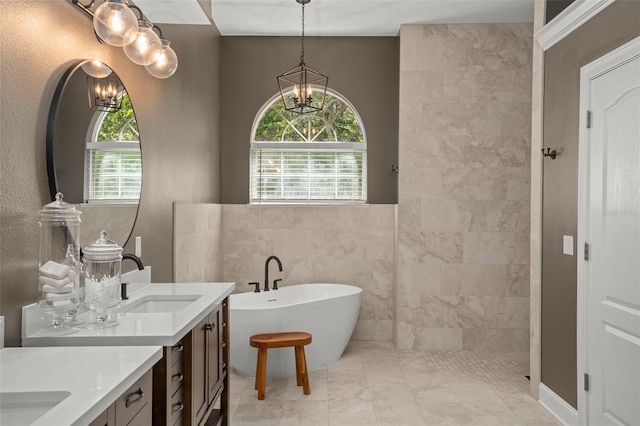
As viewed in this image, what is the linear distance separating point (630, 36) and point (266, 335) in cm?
290

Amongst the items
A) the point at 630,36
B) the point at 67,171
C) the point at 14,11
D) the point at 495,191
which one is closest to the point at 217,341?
the point at 67,171

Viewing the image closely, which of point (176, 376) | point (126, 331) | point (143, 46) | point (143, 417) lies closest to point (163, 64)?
point (143, 46)

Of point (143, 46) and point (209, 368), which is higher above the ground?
point (143, 46)

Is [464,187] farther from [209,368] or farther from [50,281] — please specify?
[50,281]

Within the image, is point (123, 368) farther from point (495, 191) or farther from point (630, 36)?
point (495, 191)

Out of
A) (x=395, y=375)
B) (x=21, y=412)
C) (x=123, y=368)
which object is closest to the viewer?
(x=21, y=412)

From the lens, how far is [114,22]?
2.34 m

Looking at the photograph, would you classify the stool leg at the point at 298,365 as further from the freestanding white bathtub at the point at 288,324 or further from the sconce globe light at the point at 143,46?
the sconce globe light at the point at 143,46

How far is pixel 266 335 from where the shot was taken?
3.90 m

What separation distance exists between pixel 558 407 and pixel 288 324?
1.93 m

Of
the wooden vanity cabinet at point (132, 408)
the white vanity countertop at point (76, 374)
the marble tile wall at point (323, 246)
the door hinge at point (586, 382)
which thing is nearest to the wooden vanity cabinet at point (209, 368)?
the wooden vanity cabinet at point (132, 408)

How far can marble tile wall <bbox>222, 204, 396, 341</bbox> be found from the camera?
5273 mm

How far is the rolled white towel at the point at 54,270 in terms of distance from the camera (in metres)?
1.85

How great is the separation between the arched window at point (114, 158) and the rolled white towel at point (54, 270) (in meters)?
0.58
